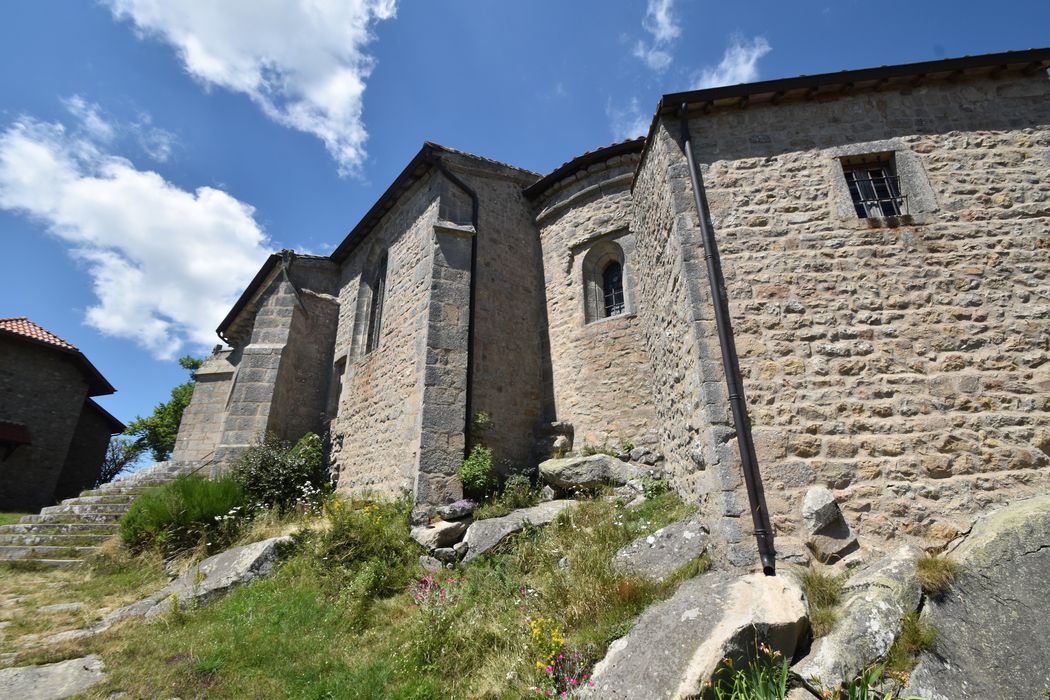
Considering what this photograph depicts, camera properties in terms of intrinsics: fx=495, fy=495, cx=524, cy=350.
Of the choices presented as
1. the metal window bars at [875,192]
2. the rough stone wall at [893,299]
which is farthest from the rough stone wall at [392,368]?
the metal window bars at [875,192]

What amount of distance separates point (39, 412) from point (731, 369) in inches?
809

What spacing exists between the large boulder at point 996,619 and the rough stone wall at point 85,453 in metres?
22.1

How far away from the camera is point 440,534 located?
6938 mm

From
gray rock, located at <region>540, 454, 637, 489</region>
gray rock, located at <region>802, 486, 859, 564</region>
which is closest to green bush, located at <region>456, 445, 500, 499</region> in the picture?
gray rock, located at <region>540, 454, 637, 489</region>

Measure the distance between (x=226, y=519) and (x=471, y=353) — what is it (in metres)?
5.00

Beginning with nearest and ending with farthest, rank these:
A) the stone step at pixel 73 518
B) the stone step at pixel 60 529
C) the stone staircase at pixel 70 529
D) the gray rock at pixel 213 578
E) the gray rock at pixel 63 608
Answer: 1. the gray rock at pixel 213 578
2. the gray rock at pixel 63 608
3. the stone staircase at pixel 70 529
4. the stone step at pixel 60 529
5. the stone step at pixel 73 518

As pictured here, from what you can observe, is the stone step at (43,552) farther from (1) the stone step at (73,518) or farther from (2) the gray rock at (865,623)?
(2) the gray rock at (865,623)

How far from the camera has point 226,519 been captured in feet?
27.5

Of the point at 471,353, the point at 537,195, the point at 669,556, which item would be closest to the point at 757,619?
the point at 669,556

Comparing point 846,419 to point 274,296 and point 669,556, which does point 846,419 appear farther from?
point 274,296

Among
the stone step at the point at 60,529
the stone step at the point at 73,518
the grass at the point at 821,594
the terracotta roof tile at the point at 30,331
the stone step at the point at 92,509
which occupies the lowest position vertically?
the grass at the point at 821,594

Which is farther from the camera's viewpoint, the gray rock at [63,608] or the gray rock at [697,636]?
the gray rock at [63,608]

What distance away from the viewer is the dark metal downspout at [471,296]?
8570mm

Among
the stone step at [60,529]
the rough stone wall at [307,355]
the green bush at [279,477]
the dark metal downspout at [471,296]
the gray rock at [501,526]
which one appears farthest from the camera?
the rough stone wall at [307,355]
